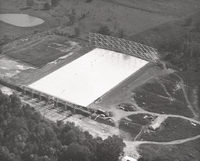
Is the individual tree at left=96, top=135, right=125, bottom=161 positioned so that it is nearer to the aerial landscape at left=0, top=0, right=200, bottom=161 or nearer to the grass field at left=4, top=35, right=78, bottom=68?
the aerial landscape at left=0, top=0, right=200, bottom=161

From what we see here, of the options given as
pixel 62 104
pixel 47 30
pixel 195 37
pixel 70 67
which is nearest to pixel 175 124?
pixel 62 104

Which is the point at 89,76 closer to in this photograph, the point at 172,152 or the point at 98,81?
the point at 98,81

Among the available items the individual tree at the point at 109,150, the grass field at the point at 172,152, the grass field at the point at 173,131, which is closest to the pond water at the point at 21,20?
the grass field at the point at 173,131

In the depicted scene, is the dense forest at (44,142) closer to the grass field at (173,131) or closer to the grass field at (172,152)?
the grass field at (172,152)

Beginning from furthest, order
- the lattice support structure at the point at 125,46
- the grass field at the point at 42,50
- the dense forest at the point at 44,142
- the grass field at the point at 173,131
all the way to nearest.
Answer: the lattice support structure at the point at 125,46 → the grass field at the point at 42,50 → the grass field at the point at 173,131 → the dense forest at the point at 44,142

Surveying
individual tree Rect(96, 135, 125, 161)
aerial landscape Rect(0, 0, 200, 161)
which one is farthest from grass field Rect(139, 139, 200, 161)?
individual tree Rect(96, 135, 125, 161)

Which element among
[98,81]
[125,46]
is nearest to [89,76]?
[98,81]
